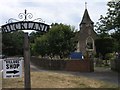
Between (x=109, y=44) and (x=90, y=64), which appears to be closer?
(x=90, y=64)

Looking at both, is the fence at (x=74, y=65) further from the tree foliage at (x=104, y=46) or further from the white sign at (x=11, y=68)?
the tree foliage at (x=104, y=46)

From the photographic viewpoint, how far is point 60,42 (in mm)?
50594

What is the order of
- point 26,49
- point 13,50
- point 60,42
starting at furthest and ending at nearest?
point 13,50, point 60,42, point 26,49

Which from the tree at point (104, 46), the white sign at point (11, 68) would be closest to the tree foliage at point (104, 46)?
the tree at point (104, 46)

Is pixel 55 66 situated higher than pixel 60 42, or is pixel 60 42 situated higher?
pixel 60 42

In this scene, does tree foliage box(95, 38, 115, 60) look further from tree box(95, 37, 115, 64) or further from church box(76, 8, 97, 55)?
church box(76, 8, 97, 55)

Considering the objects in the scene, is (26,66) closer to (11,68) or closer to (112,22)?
(11,68)

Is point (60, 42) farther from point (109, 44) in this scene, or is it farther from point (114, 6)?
point (109, 44)

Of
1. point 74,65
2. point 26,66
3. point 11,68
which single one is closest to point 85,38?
point 74,65

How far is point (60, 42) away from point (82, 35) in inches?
1826

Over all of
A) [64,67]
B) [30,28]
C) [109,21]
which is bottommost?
[64,67]

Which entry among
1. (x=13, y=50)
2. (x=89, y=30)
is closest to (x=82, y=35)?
(x=89, y=30)

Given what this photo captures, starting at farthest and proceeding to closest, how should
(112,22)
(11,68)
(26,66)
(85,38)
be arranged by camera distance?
(85,38), (112,22), (26,66), (11,68)

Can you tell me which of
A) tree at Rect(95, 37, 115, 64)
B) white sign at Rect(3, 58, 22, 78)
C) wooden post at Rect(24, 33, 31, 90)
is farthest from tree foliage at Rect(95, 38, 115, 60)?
white sign at Rect(3, 58, 22, 78)
